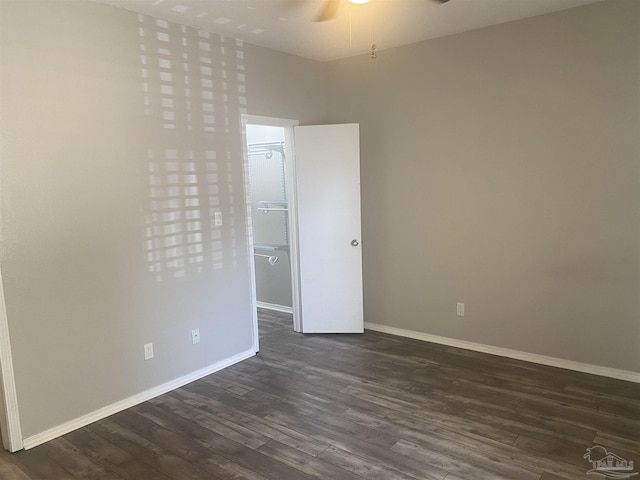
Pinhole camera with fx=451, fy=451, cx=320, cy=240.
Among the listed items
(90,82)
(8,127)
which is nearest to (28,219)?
(8,127)

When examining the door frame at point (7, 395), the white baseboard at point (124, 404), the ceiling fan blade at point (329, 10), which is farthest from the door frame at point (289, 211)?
the door frame at point (7, 395)

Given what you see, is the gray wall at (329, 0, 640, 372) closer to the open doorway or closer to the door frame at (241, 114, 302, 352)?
the door frame at (241, 114, 302, 352)

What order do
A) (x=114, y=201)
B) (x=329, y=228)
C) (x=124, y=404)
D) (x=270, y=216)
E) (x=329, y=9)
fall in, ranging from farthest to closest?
(x=270, y=216)
(x=329, y=228)
(x=124, y=404)
(x=114, y=201)
(x=329, y=9)

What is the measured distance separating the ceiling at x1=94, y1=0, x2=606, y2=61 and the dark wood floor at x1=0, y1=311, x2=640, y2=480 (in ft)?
8.94

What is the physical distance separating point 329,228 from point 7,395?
285cm

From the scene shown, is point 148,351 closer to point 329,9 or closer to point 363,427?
point 363,427

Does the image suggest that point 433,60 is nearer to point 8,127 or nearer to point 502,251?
point 502,251

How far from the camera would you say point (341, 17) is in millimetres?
3318

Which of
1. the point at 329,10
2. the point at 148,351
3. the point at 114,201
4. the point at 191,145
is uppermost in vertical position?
the point at 329,10

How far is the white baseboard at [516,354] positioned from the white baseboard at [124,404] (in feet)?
4.84

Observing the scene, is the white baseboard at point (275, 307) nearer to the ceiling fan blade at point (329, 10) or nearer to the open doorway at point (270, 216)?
the open doorway at point (270, 216)

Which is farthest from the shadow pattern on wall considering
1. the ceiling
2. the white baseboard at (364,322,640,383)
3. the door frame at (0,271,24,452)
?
the white baseboard at (364,322,640,383)

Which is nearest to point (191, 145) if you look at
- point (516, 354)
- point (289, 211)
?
point (289, 211)

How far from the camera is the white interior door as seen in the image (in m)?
4.37
